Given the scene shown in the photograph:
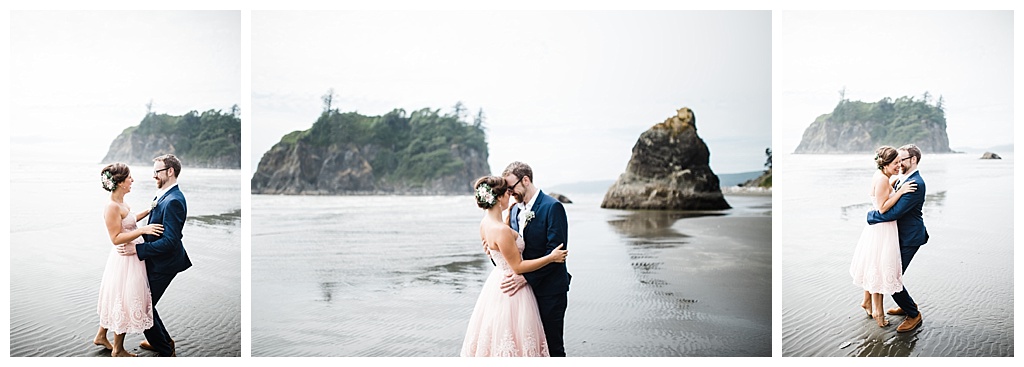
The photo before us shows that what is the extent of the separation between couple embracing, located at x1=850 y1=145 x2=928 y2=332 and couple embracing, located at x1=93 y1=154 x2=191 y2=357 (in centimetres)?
515

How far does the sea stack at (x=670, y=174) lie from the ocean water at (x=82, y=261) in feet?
13.0

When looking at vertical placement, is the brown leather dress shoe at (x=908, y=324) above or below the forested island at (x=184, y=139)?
below

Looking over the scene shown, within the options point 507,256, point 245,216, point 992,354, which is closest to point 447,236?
point 245,216

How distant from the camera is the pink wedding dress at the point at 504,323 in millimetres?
4918

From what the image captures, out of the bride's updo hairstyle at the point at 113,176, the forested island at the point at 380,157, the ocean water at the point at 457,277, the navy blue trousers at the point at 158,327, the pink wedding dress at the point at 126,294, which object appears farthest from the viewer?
the forested island at the point at 380,157

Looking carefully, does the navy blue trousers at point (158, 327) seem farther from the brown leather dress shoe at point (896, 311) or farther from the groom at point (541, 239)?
the brown leather dress shoe at point (896, 311)

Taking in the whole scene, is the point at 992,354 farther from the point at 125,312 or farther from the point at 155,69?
the point at 155,69

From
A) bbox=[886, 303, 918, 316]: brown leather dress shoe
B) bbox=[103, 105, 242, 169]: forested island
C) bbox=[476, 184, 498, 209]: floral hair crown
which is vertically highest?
bbox=[103, 105, 242, 169]: forested island

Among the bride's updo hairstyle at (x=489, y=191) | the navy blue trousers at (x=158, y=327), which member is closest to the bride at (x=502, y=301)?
the bride's updo hairstyle at (x=489, y=191)

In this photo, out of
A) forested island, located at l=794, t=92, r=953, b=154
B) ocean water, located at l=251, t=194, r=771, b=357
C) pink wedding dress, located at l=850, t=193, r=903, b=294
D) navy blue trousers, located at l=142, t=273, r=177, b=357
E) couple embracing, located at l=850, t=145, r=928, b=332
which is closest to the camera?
navy blue trousers, located at l=142, t=273, r=177, b=357

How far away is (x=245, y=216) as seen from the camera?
6789mm

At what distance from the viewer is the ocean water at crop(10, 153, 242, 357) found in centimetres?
611

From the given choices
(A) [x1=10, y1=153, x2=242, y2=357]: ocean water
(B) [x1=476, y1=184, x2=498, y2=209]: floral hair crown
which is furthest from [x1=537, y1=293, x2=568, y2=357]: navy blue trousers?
(A) [x1=10, y1=153, x2=242, y2=357]: ocean water

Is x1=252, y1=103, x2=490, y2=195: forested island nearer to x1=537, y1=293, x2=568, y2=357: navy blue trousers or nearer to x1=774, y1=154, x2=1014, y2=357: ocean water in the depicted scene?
x1=774, y1=154, x2=1014, y2=357: ocean water
